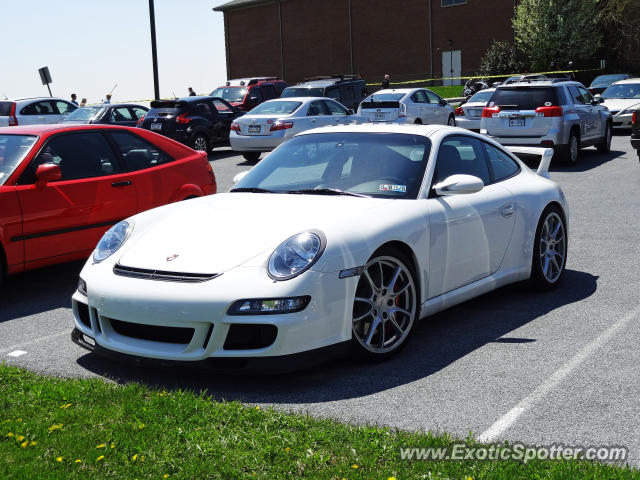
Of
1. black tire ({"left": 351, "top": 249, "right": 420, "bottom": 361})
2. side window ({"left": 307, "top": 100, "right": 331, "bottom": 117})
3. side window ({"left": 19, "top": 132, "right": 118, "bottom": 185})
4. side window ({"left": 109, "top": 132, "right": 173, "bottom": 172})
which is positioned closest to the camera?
black tire ({"left": 351, "top": 249, "right": 420, "bottom": 361})

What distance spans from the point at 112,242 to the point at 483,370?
2.50 metres

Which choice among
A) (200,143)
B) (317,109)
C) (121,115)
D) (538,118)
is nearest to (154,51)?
(121,115)

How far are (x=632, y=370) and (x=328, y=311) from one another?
181 centimetres

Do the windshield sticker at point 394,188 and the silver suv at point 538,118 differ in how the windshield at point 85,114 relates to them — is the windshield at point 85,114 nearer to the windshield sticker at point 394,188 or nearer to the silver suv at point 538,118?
the silver suv at point 538,118

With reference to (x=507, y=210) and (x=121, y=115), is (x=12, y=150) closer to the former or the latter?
(x=507, y=210)

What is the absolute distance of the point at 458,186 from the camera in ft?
18.8

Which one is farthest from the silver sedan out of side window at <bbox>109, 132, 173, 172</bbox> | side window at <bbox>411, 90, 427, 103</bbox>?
side window at <bbox>109, 132, 173, 172</bbox>

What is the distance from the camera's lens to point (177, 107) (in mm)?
21750

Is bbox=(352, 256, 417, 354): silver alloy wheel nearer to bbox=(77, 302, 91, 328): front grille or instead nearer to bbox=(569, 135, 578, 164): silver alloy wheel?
bbox=(77, 302, 91, 328): front grille

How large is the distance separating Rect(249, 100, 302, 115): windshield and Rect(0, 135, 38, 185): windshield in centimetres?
1307

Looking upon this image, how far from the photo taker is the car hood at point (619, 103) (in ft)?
77.9

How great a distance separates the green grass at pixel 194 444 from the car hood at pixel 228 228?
0.79 metres

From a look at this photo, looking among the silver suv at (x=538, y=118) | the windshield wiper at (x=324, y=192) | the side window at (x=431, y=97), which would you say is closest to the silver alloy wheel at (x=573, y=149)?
the silver suv at (x=538, y=118)

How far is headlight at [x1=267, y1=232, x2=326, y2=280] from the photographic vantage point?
15.8ft
